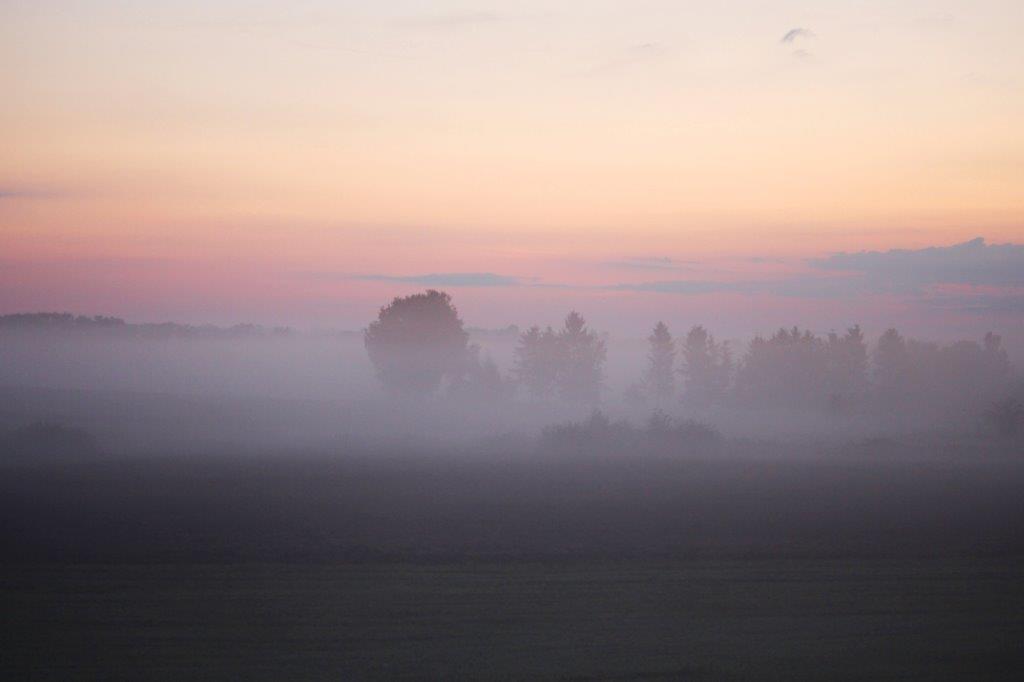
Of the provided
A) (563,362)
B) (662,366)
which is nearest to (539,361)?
(563,362)

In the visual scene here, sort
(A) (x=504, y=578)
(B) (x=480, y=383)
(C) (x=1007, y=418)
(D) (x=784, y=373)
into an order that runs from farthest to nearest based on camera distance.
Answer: (D) (x=784, y=373)
(B) (x=480, y=383)
(C) (x=1007, y=418)
(A) (x=504, y=578)

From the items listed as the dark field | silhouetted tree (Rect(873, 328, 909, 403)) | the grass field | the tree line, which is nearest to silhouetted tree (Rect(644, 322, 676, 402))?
the tree line

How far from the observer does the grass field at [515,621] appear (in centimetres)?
933

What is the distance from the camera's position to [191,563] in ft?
45.7

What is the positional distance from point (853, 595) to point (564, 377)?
55.5m

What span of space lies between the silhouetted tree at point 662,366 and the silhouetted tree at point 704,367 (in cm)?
143

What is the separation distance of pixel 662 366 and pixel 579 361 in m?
8.43

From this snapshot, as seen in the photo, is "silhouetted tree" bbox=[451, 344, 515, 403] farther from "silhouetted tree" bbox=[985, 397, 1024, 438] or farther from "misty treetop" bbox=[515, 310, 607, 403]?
"silhouetted tree" bbox=[985, 397, 1024, 438]

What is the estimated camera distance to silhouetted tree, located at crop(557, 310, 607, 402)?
67.6 metres

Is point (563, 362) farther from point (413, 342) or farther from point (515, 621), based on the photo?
point (515, 621)

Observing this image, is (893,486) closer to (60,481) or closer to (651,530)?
(651,530)

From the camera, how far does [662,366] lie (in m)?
72.9

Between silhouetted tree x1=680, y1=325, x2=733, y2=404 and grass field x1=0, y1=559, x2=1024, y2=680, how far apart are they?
56347 millimetres

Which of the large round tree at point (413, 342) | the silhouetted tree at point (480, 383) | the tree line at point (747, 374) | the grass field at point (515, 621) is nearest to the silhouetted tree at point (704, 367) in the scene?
the tree line at point (747, 374)
